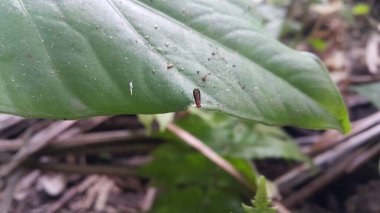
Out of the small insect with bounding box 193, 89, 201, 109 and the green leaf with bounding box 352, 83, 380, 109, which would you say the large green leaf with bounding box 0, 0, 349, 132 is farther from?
the green leaf with bounding box 352, 83, 380, 109

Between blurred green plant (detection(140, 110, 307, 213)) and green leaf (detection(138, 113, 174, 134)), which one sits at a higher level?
green leaf (detection(138, 113, 174, 134))

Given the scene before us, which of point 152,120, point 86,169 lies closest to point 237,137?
point 152,120

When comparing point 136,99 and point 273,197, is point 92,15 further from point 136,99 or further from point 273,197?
point 273,197

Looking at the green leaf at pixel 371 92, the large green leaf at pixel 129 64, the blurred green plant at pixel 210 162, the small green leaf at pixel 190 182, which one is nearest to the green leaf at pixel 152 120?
the blurred green plant at pixel 210 162

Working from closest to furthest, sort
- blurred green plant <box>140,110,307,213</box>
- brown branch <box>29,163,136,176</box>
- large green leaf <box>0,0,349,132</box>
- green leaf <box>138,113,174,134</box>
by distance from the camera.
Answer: large green leaf <box>0,0,349,132</box> < green leaf <box>138,113,174,134</box> < blurred green plant <box>140,110,307,213</box> < brown branch <box>29,163,136,176</box>

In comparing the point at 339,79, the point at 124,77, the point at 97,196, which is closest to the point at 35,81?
the point at 124,77

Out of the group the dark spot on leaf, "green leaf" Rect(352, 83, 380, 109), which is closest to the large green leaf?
the dark spot on leaf

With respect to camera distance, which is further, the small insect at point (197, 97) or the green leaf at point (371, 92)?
the green leaf at point (371, 92)

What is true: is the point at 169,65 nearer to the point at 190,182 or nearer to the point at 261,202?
the point at 261,202

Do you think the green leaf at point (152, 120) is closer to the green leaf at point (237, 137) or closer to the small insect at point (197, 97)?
the green leaf at point (237, 137)
